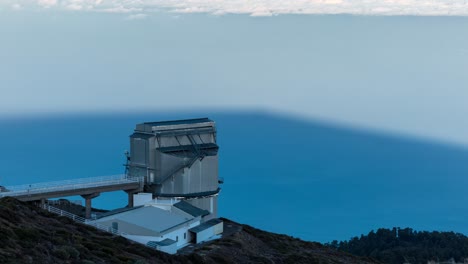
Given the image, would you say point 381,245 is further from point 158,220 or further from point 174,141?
point 158,220

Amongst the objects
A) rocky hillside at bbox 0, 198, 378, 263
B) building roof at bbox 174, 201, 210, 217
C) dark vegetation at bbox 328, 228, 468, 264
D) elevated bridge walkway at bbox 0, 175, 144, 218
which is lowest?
dark vegetation at bbox 328, 228, 468, 264

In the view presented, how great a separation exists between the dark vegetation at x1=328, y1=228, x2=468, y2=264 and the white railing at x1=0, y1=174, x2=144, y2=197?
82.8ft

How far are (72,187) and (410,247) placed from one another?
36.7m

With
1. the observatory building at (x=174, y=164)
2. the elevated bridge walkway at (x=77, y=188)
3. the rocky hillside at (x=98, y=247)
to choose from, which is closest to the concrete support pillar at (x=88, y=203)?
the elevated bridge walkway at (x=77, y=188)

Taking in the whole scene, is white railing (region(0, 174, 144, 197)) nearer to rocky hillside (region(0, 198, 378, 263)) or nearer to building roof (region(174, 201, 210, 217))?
rocky hillside (region(0, 198, 378, 263))

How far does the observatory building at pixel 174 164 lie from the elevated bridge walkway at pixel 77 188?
2.45 ft

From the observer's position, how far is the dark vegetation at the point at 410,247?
6456 cm

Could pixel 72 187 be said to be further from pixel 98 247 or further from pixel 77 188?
pixel 98 247

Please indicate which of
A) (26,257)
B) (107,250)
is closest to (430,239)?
(107,250)

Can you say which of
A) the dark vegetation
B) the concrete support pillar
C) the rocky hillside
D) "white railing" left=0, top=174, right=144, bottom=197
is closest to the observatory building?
"white railing" left=0, top=174, right=144, bottom=197

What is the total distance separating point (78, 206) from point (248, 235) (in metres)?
9.65

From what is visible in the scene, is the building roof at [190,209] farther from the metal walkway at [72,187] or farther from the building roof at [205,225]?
the metal walkway at [72,187]

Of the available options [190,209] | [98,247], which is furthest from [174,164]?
[98,247]

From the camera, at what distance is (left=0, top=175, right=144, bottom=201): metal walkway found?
40688mm
